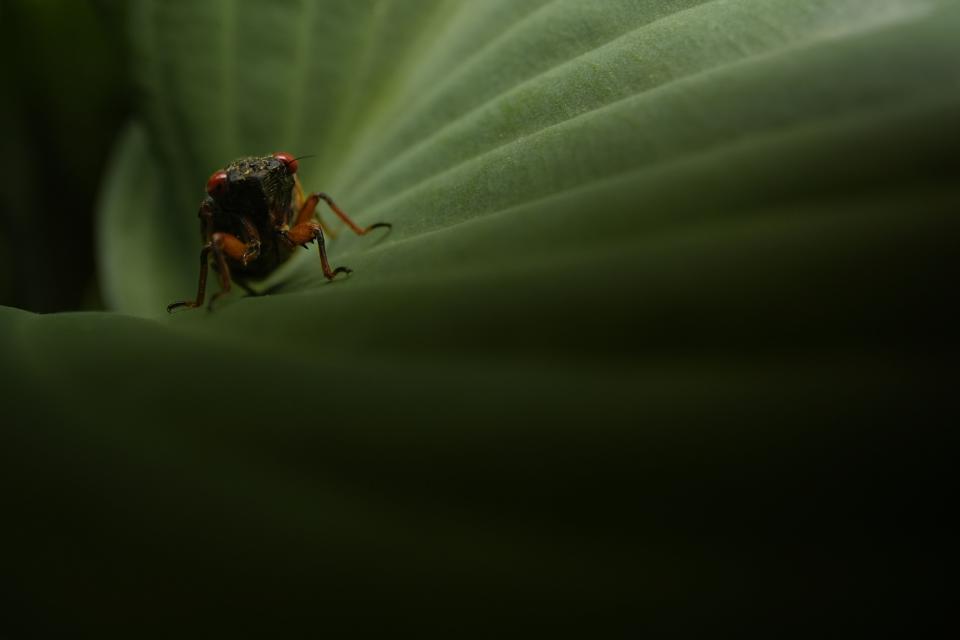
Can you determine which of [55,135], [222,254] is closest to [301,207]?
[222,254]

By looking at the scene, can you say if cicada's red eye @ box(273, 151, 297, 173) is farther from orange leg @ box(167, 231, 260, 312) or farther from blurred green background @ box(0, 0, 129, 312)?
blurred green background @ box(0, 0, 129, 312)

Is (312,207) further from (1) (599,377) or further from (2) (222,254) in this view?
(1) (599,377)

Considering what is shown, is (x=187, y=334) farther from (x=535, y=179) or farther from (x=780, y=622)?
(x=780, y=622)

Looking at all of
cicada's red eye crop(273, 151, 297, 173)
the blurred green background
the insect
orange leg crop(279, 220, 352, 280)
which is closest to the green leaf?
orange leg crop(279, 220, 352, 280)

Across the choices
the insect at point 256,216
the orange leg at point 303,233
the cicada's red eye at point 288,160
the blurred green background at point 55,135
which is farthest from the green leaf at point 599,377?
the blurred green background at point 55,135

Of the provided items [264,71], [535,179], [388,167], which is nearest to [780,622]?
[535,179]

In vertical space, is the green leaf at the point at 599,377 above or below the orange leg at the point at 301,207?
below

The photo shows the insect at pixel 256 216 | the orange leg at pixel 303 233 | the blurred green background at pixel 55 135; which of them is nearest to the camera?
the orange leg at pixel 303 233

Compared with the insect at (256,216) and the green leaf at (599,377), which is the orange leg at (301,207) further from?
the green leaf at (599,377)
